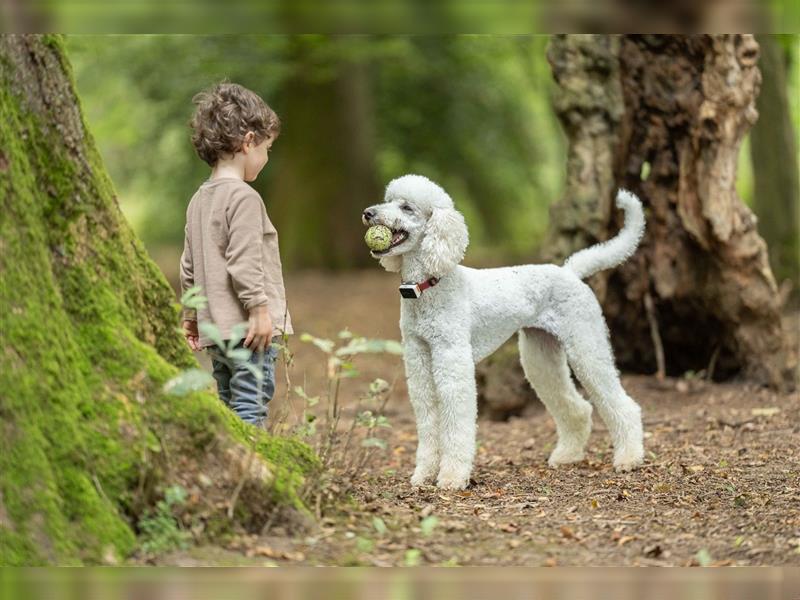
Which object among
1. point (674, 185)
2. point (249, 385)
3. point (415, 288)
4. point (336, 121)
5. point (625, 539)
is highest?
point (336, 121)

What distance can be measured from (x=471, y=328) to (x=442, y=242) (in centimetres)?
63

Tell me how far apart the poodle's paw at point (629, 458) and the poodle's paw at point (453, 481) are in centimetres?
120

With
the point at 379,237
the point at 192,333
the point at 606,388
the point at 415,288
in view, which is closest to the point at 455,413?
the point at 415,288

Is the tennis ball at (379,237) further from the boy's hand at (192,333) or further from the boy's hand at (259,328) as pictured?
the boy's hand at (192,333)

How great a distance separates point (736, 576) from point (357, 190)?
41.8 ft

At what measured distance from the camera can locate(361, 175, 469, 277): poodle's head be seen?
5.60 m

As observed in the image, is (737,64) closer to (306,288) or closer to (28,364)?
(28,364)

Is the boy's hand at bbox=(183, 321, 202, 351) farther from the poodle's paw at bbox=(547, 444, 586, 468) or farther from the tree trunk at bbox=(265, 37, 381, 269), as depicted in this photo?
the tree trunk at bbox=(265, 37, 381, 269)

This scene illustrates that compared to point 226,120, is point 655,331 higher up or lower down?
lower down

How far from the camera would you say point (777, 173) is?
1150cm

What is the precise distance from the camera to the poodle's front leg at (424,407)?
5812 millimetres

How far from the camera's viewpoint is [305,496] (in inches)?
182

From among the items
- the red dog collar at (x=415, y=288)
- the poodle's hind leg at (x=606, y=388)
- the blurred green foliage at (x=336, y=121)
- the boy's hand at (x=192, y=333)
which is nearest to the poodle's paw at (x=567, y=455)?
the poodle's hind leg at (x=606, y=388)

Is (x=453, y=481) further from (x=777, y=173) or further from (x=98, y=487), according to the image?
(x=777, y=173)
